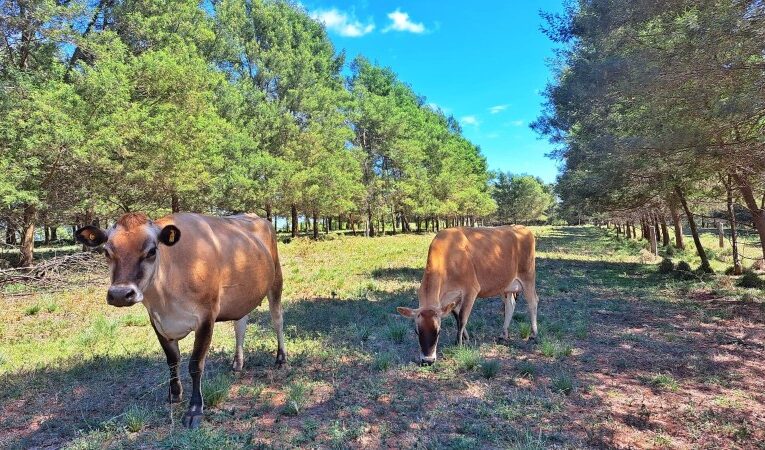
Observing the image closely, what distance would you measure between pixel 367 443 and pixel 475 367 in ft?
7.81

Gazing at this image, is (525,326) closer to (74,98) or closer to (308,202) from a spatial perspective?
(74,98)

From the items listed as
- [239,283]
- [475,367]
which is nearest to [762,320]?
[475,367]

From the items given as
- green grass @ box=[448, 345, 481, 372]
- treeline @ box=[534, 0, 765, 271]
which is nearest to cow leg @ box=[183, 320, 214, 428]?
green grass @ box=[448, 345, 481, 372]

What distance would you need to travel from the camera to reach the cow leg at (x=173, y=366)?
442 cm

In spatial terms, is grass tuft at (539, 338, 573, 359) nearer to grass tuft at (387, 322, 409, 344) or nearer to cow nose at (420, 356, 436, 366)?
cow nose at (420, 356, 436, 366)

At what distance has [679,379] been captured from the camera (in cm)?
543

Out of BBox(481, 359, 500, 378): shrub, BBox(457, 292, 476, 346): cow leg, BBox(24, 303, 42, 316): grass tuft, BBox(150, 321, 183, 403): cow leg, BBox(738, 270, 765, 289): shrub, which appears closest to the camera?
BBox(150, 321, 183, 403): cow leg

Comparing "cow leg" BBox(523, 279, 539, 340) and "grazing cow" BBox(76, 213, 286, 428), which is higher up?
"grazing cow" BBox(76, 213, 286, 428)

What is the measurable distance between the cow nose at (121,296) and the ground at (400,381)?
1402 millimetres

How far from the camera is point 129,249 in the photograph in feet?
12.1

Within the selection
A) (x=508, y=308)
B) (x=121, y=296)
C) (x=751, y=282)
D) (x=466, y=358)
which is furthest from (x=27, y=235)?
(x=751, y=282)

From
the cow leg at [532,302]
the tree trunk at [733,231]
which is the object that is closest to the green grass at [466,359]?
the cow leg at [532,302]

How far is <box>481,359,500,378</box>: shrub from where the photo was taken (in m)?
5.59

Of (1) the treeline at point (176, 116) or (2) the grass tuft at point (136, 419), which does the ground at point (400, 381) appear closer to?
(2) the grass tuft at point (136, 419)
